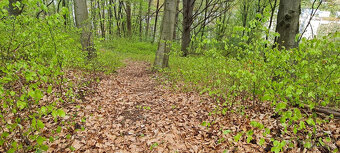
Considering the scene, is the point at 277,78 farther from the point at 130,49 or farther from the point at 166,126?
the point at 130,49

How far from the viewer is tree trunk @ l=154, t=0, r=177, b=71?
7.86 meters

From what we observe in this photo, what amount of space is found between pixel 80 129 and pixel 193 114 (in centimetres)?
273

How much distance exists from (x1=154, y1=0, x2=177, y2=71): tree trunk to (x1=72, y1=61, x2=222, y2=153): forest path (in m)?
2.12

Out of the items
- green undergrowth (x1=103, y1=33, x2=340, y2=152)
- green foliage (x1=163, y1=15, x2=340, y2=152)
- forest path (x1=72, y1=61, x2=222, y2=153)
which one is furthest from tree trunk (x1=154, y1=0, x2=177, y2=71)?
green foliage (x1=163, y1=15, x2=340, y2=152)

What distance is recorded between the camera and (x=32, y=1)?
2430 millimetres

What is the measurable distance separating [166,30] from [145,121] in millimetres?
4993

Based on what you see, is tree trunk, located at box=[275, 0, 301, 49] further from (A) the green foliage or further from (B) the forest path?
(B) the forest path

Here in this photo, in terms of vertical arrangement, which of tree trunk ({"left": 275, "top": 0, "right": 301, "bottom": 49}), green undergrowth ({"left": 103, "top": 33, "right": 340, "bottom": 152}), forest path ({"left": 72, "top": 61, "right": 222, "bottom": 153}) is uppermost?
tree trunk ({"left": 275, "top": 0, "right": 301, "bottom": 49})

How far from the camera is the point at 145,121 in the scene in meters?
4.31

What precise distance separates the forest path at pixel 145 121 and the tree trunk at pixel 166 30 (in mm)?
2120

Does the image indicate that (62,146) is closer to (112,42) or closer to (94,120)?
(94,120)

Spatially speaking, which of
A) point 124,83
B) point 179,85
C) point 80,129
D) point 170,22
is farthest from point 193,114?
point 170,22

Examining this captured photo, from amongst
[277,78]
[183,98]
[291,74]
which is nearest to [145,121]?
[183,98]

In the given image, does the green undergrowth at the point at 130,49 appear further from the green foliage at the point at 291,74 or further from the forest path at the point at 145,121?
the green foliage at the point at 291,74
